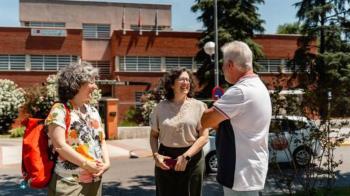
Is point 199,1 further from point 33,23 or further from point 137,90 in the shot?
point 33,23

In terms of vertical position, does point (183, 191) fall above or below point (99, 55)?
below

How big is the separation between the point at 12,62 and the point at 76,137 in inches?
1210

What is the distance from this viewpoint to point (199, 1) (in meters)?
29.8

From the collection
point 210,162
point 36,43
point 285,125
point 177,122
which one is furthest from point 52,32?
point 177,122

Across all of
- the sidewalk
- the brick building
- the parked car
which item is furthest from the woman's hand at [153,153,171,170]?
the brick building

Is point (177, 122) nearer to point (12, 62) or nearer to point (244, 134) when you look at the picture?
point (244, 134)

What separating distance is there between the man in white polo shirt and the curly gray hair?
3.34 feet

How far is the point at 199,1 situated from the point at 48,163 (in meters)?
→ 27.3

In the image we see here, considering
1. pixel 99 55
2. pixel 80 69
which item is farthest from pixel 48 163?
pixel 99 55

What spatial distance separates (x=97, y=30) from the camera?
1508 inches

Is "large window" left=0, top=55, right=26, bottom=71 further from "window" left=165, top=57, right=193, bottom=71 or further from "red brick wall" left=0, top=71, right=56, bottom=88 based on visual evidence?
Answer: "window" left=165, top=57, right=193, bottom=71

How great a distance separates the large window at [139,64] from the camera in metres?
33.8

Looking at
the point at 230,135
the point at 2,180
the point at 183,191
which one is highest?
the point at 230,135

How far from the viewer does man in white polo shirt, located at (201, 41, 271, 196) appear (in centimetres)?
322
